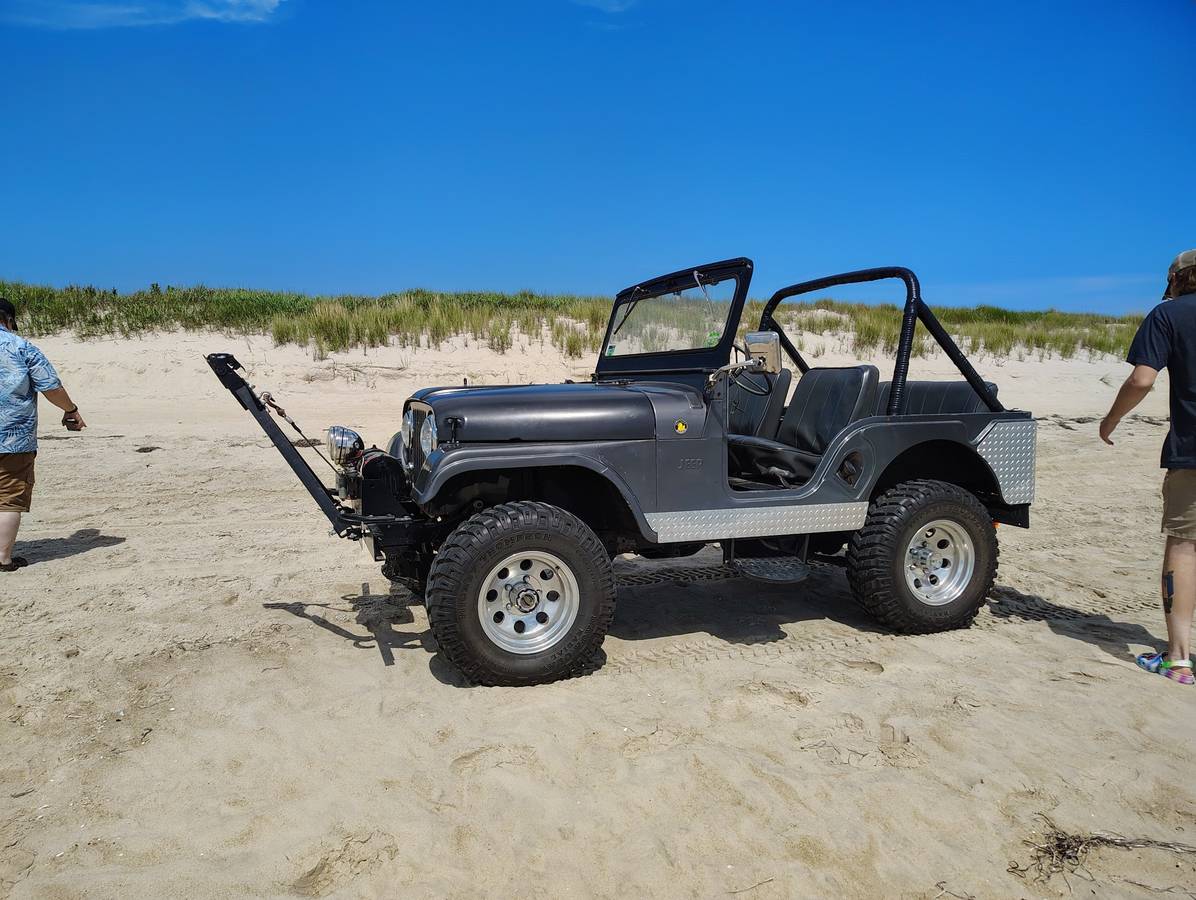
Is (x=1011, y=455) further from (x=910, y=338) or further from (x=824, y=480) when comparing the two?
(x=824, y=480)

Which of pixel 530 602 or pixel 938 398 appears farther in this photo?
pixel 938 398

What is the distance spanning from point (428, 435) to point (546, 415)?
0.56 m

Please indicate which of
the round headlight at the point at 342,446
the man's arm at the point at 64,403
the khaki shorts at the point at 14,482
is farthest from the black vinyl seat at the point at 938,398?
the khaki shorts at the point at 14,482

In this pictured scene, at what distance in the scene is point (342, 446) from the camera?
405 cm

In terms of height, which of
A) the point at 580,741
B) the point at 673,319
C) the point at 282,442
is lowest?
the point at 580,741

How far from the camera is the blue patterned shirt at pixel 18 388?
5.50 metres

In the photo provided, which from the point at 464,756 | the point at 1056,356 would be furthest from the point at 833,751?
the point at 1056,356

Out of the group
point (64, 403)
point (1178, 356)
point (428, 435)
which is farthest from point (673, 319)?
point (64, 403)

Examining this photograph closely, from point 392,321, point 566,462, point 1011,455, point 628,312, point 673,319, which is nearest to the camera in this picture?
point 566,462

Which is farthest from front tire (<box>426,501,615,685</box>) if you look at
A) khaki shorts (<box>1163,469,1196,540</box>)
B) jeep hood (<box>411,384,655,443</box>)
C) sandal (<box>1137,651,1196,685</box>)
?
khaki shorts (<box>1163,469,1196,540</box>)

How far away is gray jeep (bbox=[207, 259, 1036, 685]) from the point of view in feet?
11.8

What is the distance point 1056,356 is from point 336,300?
1571 cm

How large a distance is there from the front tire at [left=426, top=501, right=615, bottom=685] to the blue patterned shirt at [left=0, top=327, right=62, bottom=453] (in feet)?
12.4

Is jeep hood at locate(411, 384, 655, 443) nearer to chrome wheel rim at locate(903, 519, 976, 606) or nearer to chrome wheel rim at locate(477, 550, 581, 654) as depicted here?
chrome wheel rim at locate(477, 550, 581, 654)
